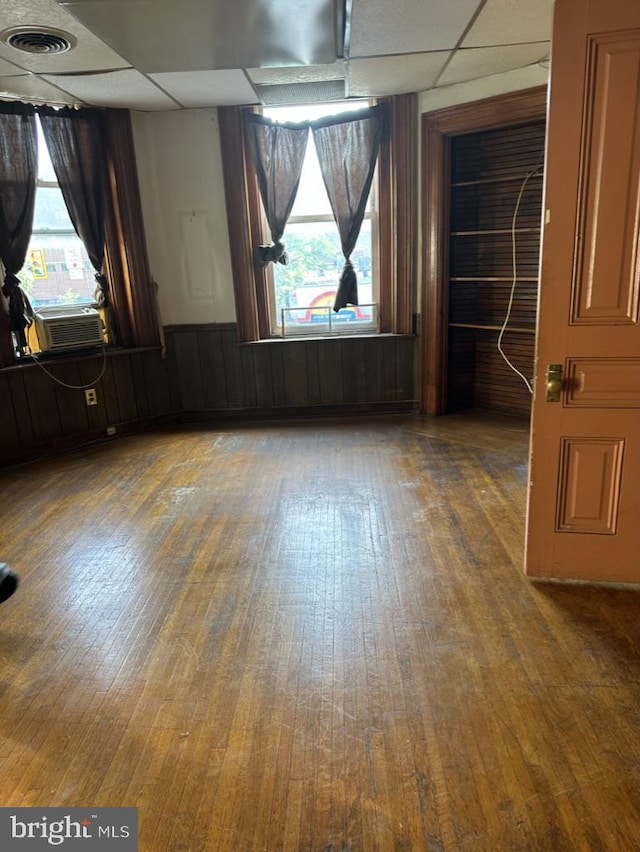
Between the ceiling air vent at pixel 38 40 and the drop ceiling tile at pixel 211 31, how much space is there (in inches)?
8.7

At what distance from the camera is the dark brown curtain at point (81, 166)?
4176 mm

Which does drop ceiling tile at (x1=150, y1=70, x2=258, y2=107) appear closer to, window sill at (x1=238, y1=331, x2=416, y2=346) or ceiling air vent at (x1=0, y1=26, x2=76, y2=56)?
ceiling air vent at (x1=0, y1=26, x2=76, y2=56)

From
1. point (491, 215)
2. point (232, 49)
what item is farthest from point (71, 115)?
point (491, 215)

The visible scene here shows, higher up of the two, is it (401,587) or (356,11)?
(356,11)

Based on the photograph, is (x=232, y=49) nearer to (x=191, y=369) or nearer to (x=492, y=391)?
(x=191, y=369)

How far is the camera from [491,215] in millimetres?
4605

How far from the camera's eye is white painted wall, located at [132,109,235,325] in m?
4.54

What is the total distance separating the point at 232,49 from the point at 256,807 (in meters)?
3.67

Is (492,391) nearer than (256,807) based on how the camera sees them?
No

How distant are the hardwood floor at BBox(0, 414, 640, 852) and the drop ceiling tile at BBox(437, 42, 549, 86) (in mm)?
2703

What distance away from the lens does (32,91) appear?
151 inches

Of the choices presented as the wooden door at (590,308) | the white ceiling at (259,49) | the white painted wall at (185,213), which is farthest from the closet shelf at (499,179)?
the wooden door at (590,308)

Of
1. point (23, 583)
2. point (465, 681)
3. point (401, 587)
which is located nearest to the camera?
point (465, 681)

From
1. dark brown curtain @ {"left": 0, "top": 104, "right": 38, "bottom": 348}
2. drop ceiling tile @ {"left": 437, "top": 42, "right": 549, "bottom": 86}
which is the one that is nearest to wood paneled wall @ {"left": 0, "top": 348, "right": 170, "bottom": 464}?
dark brown curtain @ {"left": 0, "top": 104, "right": 38, "bottom": 348}
